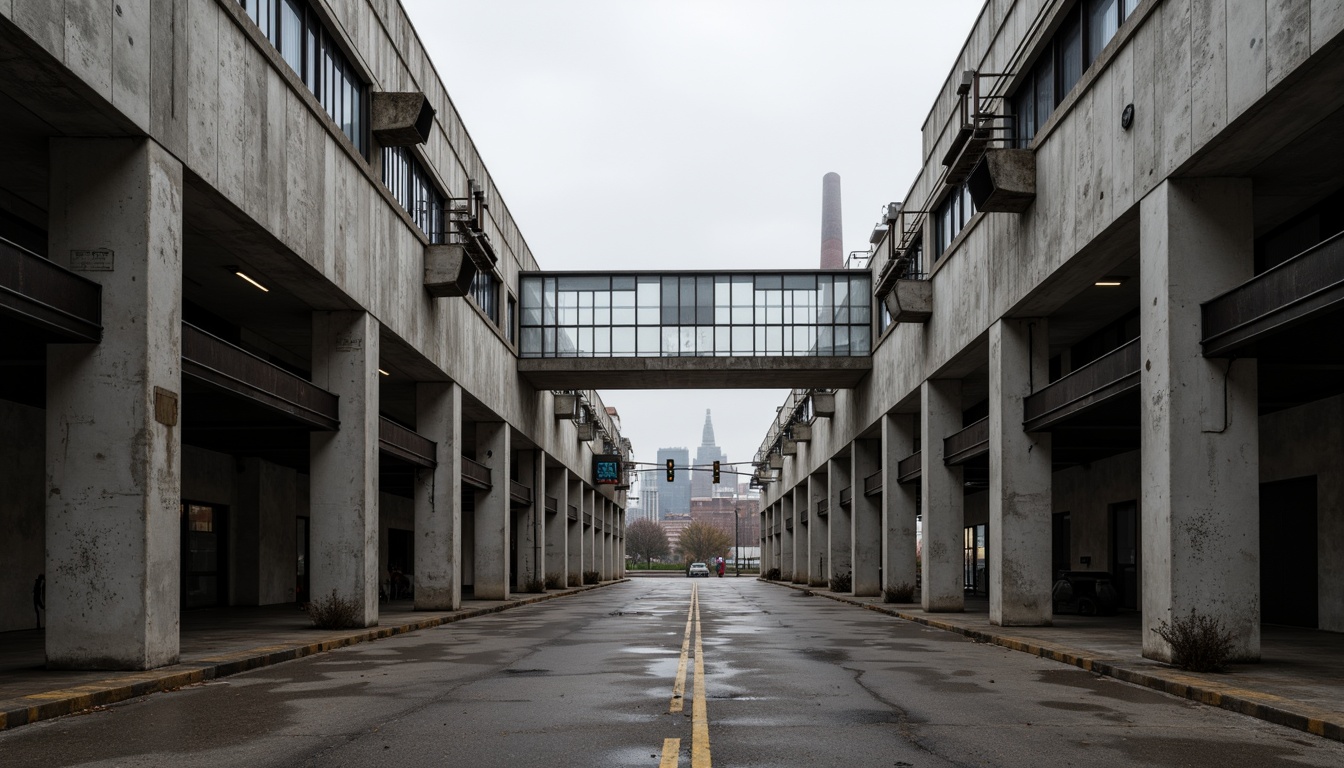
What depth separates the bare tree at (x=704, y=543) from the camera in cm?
17438

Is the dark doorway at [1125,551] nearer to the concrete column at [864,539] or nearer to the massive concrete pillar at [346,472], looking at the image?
the concrete column at [864,539]

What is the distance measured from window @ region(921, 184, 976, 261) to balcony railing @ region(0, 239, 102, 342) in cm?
2075

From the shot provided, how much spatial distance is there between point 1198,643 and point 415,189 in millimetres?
22774

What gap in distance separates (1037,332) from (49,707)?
20467 mm

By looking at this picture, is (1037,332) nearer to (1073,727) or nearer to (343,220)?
(343,220)

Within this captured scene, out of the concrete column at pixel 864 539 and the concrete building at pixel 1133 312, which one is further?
the concrete column at pixel 864 539

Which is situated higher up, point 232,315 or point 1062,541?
point 232,315

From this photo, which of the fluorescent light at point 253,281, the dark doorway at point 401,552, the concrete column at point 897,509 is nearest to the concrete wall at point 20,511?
the fluorescent light at point 253,281

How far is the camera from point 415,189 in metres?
31.1

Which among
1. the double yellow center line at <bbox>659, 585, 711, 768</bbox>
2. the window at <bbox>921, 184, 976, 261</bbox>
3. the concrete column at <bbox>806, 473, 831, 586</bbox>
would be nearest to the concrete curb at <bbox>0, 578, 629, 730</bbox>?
the double yellow center line at <bbox>659, 585, 711, 768</bbox>

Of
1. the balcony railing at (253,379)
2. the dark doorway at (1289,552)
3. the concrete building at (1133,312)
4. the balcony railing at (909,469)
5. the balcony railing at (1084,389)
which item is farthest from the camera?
the balcony railing at (909,469)

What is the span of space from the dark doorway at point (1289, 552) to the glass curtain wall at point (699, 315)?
777 inches

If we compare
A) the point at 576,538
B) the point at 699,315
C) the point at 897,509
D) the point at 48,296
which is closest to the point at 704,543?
the point at 576,538

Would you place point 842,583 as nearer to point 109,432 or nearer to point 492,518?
point 492,518
